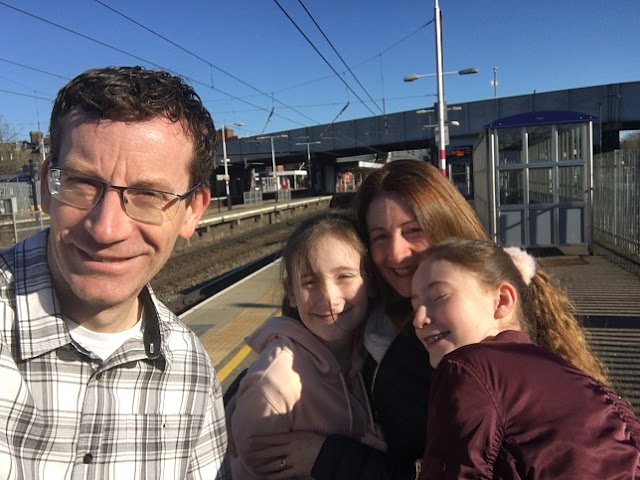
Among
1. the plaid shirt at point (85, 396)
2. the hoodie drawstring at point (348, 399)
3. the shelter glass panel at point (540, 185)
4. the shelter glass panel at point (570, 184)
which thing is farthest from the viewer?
the shelter glass panel at point (540, 185)

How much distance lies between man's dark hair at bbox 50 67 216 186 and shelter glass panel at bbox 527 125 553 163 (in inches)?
412

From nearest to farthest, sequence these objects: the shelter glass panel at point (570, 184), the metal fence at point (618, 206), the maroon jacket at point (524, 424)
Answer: the maroon jacket at point (524, 424) < the metal fence at point (618, 206) < the shelter glass panel at point (570, 184)

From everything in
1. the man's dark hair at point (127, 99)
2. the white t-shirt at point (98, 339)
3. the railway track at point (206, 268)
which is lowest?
the railway track at point (206, 268)

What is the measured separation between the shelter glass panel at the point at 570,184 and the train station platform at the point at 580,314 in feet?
3.79

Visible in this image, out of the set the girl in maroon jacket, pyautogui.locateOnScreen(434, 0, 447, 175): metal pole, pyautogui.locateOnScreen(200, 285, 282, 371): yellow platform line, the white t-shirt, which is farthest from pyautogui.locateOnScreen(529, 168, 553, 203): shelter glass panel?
the white t-shirt

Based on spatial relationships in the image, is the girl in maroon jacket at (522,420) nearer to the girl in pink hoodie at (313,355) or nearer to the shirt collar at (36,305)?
the girl in pink hoodie at (313,355)

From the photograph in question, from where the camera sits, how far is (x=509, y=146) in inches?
438

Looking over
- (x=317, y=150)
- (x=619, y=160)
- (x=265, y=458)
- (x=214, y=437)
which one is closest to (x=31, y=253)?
(x=214, y=437)

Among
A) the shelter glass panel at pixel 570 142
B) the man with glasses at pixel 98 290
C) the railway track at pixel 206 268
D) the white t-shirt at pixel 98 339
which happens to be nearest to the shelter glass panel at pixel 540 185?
the shelter glass panel at pixel 570 142

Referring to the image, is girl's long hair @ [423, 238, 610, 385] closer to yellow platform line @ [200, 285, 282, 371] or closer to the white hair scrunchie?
the white hair scrunchie

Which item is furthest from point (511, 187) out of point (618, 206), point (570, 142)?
point (618, 206)

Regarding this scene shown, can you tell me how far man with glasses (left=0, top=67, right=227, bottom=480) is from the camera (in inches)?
53.8

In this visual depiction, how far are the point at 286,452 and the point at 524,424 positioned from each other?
955 mm

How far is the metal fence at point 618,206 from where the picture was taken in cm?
939
